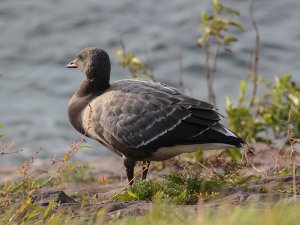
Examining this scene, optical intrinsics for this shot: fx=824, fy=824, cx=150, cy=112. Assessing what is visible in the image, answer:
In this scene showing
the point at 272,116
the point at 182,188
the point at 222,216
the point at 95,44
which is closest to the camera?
the point at 222,216

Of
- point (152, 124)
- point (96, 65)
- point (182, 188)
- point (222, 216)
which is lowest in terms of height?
point (182, 188)

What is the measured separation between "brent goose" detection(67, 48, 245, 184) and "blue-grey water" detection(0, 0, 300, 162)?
23.5 feet

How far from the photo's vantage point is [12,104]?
18719 millimetres

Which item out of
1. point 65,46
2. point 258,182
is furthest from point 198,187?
point 65,46

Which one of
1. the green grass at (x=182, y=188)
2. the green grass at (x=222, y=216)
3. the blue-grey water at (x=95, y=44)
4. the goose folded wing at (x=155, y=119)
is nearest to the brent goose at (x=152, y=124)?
the goose folded wing at (x=155, y=119)

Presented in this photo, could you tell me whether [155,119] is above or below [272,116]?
above

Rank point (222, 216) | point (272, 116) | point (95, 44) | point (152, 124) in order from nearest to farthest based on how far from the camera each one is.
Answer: point (222, 216), point (152, 124), point (272, 116), point (95, 44)

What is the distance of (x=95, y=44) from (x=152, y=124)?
1187cm

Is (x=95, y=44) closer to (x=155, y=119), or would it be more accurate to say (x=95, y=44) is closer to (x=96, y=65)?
(x=96, y=65)

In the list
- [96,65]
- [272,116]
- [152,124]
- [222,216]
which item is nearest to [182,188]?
[152,124]

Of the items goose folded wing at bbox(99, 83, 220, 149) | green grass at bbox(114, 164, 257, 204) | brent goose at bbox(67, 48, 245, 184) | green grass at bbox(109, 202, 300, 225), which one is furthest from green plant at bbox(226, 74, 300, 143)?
green grass at bbox(109, 202, 300, 225)

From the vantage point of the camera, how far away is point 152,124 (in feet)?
30.5

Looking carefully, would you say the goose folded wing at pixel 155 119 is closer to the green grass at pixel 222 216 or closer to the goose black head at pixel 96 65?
the goose black head at pixel 96 65

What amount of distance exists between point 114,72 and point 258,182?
11.5 m
